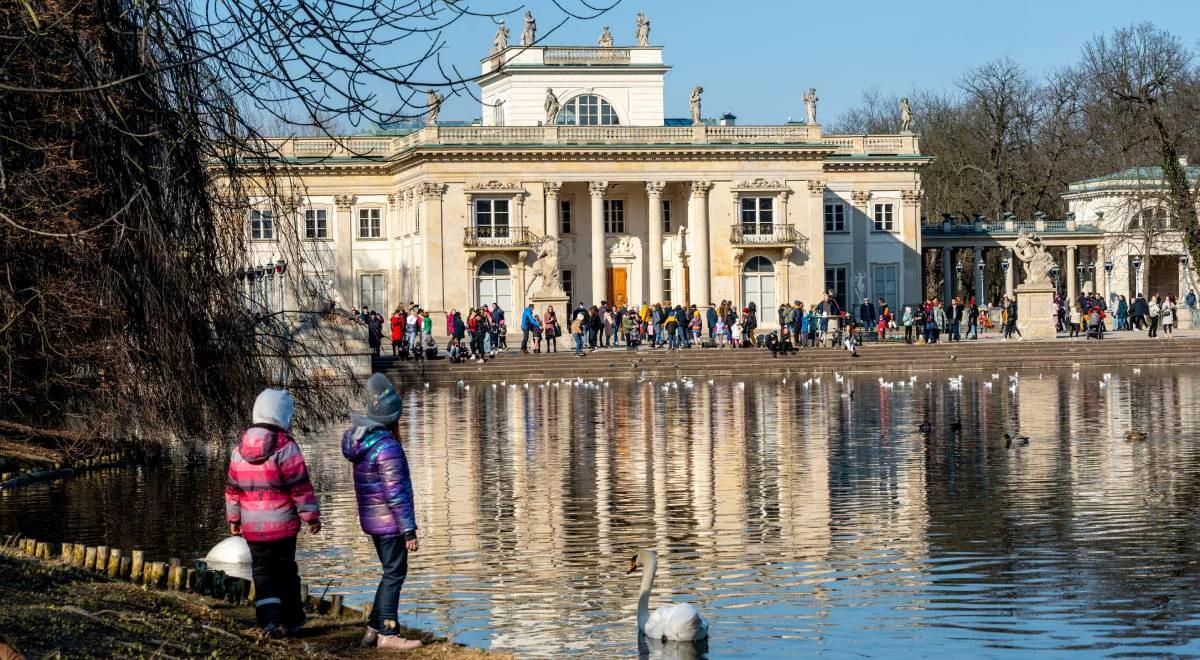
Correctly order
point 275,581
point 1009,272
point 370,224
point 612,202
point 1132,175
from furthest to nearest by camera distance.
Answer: point 1009,272 < point 1132,175 < point 370,224 < point 612,202 < point 275,581

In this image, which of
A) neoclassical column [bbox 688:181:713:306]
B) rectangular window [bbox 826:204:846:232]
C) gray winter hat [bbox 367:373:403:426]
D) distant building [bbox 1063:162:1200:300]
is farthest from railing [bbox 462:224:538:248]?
gray winter hat [bbox 367:373:403:426]

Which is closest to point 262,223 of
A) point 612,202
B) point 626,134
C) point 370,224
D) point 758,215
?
point 626,134

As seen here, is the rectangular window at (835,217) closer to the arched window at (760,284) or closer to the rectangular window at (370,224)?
the arched window at (760,284)

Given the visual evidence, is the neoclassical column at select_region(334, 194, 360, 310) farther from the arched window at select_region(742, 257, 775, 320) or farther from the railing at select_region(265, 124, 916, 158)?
the arched window at select_region(742, 257, 775, 320)

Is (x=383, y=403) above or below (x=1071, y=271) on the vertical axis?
below

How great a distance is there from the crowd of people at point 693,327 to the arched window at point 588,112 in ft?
59.0

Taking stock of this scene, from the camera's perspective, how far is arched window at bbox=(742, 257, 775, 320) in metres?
76.1

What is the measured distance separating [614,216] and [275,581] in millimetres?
67335

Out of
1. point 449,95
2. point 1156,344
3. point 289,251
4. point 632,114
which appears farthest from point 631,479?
point 632,114

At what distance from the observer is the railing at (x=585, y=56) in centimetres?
7788

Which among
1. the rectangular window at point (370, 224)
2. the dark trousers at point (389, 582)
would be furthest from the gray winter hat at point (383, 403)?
the rectangular window at point (370, 224)

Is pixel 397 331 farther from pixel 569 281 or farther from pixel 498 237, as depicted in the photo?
pixel 569 281

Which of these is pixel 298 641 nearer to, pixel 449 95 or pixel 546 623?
Answer: pixel 546 623

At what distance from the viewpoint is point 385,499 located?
10.7 metres
